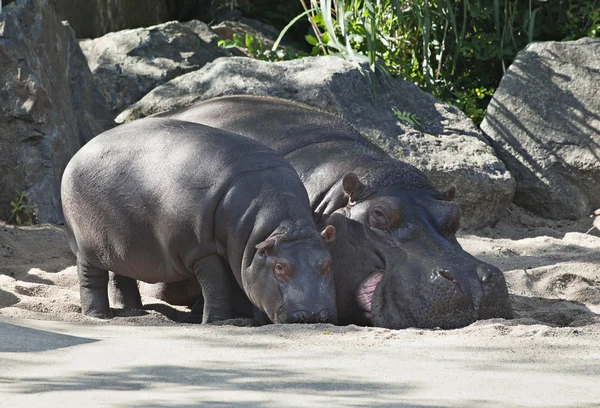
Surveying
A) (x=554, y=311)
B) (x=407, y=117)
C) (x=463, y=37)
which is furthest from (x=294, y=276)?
(x=463, y=37)

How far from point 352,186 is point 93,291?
1.55 m

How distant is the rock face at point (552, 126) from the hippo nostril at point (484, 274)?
3.59 m

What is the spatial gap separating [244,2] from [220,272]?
21.5ft

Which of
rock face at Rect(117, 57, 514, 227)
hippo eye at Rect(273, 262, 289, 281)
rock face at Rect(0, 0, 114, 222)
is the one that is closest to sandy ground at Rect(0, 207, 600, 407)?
hippo eye at Rect(273, 262, 289, 281)

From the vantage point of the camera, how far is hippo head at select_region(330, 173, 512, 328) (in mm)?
4875

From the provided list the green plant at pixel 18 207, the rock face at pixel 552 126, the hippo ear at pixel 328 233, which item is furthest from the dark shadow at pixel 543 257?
the green plant at pixel 18 207

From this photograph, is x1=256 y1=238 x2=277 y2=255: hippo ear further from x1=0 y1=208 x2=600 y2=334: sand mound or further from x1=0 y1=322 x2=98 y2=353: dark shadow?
x1=0 y1=322 x2=98 y2=353: dark shadow

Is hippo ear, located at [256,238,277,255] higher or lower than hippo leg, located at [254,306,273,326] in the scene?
higher

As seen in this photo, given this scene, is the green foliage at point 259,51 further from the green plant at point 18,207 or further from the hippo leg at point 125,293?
the hippo leg at point 125,293

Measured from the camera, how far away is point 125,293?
19.9ft

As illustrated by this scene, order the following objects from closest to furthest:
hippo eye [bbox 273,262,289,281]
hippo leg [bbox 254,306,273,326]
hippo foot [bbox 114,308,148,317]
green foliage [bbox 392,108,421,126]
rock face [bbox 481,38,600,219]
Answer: hippo eye [bbox 273,262,289,281] < hippo leg [bbox 254,306,273,326] < hippo foot [bbox 114,308,148,317] < green foliage [bbox 392,108,421,126] < rock face [bbox 481,38,600,219]

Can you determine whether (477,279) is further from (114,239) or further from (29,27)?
(29,27)

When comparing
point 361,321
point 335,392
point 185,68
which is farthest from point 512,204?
point 335,392

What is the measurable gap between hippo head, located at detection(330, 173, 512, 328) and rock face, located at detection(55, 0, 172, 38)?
5.61m
